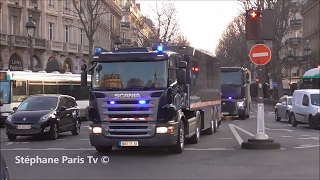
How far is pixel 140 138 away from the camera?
14000 mm

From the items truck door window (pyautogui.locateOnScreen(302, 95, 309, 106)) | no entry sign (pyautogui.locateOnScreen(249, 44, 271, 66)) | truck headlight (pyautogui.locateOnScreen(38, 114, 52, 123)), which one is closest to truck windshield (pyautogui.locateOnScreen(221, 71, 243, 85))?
truck door window (pyautogui.locateOnScreen(302, 95, 309, 106))

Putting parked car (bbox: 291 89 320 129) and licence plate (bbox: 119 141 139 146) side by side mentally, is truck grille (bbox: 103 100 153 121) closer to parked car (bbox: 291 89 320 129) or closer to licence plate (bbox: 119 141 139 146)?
licence plate (bbox: 119 141 139 146)

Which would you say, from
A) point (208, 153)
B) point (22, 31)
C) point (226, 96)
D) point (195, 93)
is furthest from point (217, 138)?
point (22, 31)

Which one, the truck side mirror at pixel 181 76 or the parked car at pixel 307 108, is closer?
the truck side mirror at pixel 181 76

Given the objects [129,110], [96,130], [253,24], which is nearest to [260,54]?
[253,24]

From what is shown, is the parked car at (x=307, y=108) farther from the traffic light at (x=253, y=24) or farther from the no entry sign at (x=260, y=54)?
the traffic light at (x=253, y=24)

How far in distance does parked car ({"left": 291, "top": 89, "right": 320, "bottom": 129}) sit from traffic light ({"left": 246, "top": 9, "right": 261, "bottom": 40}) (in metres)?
10.4

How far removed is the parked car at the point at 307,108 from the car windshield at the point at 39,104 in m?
12.2

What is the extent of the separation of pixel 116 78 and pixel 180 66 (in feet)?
5.73

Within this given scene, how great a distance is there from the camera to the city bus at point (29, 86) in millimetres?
27328

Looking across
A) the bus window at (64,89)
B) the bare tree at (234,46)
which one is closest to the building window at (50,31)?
the bare tree at (234,46)

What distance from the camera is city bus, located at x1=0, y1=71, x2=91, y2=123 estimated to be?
89.7ft

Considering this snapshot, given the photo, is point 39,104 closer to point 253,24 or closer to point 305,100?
point 253,24

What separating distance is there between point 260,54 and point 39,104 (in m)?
8.64
